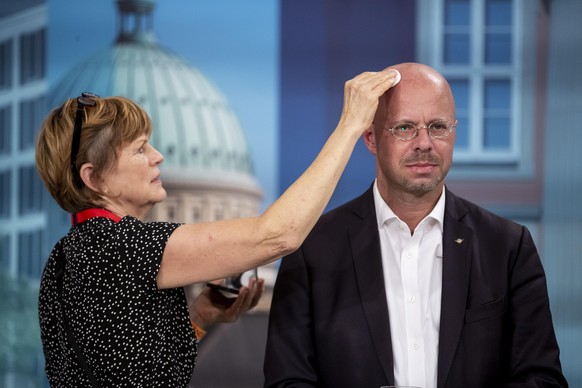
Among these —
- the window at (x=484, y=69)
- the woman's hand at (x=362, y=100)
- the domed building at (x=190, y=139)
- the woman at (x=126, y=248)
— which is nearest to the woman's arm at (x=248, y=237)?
the woman at (x=126, y=248)

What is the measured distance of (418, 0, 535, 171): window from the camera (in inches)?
187

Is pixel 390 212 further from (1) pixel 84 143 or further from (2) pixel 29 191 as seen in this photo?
(2) pixel 29 191

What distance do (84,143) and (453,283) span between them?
41.9 inches

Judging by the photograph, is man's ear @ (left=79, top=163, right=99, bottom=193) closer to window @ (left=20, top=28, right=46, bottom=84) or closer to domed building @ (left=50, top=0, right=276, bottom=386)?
domed building @ (left=50, top=0, right=276, bottom=386)

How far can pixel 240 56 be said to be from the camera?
15.7 ft

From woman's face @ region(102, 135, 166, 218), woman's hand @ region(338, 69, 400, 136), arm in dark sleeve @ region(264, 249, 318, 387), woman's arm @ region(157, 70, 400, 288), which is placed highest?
woman's hand @ region(338, 69, 400, 136)

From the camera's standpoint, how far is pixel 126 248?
2.14m

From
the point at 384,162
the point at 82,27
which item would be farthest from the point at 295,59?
the point at 384,162

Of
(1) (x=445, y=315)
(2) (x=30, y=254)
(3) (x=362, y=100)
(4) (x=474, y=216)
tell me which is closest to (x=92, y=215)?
(3) (x=362, y=100)

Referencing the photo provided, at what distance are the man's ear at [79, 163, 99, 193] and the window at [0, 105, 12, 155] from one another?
280 cm

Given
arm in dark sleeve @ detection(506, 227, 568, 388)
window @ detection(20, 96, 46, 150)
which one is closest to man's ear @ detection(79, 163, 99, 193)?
arm in dark sleeve @ detection(506, 227, 568, 388)

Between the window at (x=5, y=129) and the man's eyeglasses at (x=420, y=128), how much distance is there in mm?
2932

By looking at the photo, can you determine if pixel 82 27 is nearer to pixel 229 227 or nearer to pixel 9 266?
pixel 9 266

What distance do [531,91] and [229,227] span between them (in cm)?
304
